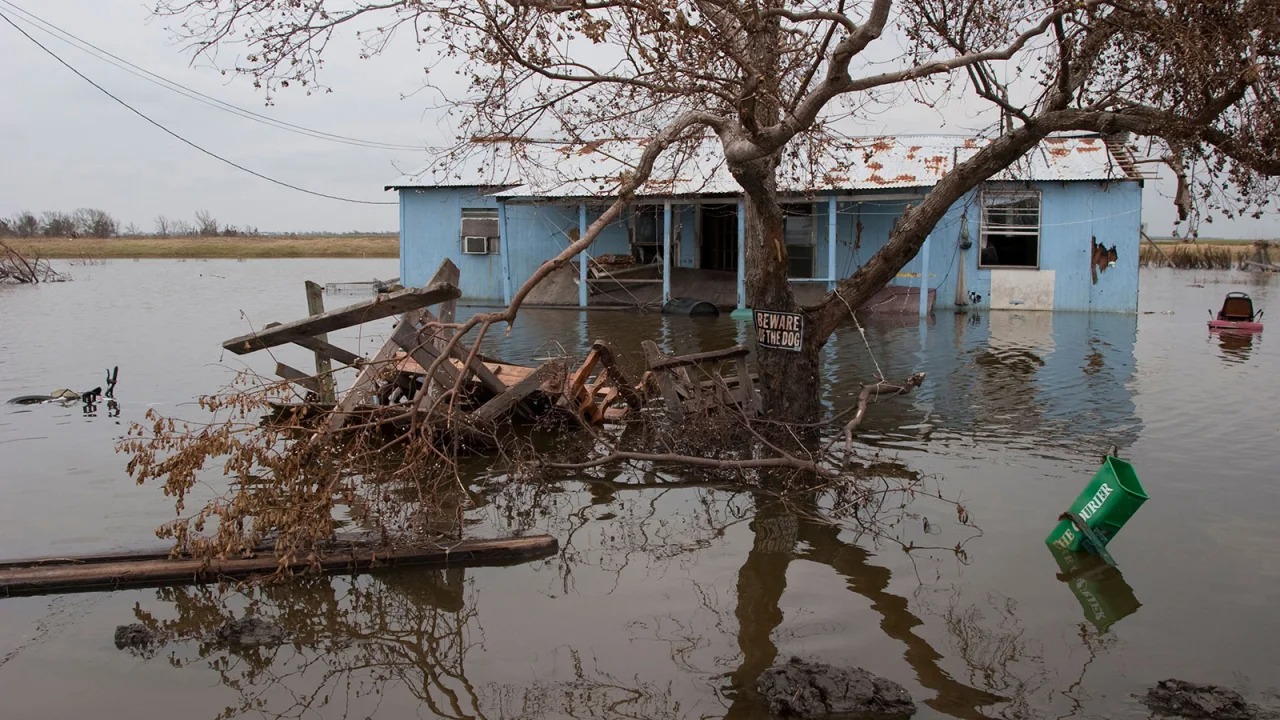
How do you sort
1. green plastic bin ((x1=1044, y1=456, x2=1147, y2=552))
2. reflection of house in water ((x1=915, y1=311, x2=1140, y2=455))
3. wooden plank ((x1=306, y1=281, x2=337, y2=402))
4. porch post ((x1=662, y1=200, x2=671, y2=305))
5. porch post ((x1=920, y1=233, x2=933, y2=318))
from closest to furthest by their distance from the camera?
1. green plastic bin ((x1=1044, y1=456, x2=1147, y2=552))
2. wooden plank ((x1=306, y1=281, x2=337, y2=402))
3. reflection of house in water ((x1=915, y1=311, x2=1140, y2=455))
4. porch post ((x1=920, y1=233, x2=933, y2=318))
5. porch post ((x1=662, y1=200, x2=671, y2=305))

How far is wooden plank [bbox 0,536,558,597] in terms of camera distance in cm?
587

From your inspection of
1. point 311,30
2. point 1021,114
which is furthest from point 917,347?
point 311,30

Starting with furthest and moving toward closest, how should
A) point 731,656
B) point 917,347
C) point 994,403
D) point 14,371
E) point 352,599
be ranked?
point 917,347
point 14,371
point 994,403
point 352,599
point 731,656

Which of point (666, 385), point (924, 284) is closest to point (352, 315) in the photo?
point (666, 385)

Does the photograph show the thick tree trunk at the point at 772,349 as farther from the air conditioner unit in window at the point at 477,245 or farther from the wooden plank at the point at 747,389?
the air conditioner unit in window at the point at 477,245

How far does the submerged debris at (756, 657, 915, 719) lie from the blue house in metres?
15.5

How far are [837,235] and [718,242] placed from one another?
3215mm

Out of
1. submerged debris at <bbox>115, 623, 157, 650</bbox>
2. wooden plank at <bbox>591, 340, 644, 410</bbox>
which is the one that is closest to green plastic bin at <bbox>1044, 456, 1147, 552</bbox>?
wooden plank at <bbox>591, 340, 644, 410</bbox>

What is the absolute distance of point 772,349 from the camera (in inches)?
386

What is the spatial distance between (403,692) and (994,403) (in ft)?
29.1

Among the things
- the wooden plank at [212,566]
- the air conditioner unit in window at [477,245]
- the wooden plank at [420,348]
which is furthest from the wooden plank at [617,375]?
the air conditioner unit in window at [477,245]

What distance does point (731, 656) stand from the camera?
515 centimetres

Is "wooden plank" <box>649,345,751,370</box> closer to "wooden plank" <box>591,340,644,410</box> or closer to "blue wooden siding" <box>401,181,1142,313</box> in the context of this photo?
"wooden plank" <box>591,340,644,410</box>

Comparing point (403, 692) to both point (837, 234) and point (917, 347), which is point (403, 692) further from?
point (837, 234)
